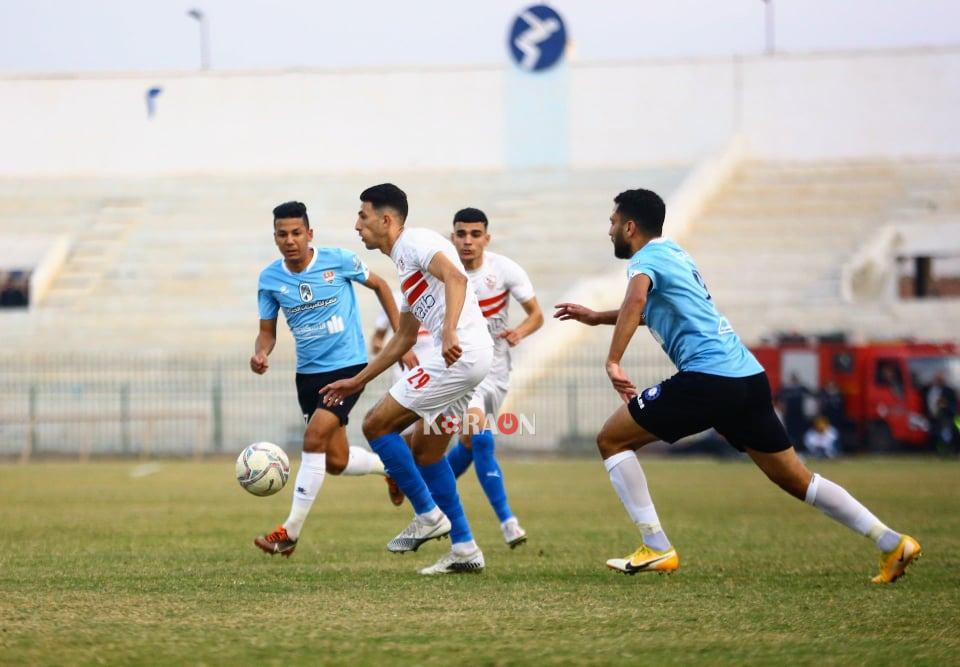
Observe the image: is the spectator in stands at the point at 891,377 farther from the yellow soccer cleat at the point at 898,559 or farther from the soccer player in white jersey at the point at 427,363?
the yellow soccer cleat at the point at 898,559

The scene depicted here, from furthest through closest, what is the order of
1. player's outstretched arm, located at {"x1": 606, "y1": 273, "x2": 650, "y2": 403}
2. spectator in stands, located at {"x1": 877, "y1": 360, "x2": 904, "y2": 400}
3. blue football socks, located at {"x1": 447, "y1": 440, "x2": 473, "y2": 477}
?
spectator in stands, located at {"x1": 877, "y1": 360, "x2": 904, "y2": 400} < blue football socks, located at {"x1": 447, "y1": 440, "x2": 473, "y2": 477} < player's outstretched arm, located at {"x1": 606, "y1": 273, "x2": 650, "y2": 403}

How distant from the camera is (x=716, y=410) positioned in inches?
335

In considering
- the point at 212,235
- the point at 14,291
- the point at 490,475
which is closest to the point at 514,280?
the point at 490,475

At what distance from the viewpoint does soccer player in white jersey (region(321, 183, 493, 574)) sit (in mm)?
8854

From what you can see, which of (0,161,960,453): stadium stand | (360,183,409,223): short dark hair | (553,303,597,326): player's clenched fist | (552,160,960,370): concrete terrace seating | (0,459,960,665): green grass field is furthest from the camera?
(552,160,960,370): concrete terrace seating

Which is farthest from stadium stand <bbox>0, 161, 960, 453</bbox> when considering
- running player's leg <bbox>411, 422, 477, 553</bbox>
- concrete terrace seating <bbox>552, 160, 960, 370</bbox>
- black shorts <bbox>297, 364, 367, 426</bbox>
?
running player's leg <bbox>411, 422, 477, 553</bbox>

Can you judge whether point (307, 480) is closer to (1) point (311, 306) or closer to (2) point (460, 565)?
(1) point (311, 306)

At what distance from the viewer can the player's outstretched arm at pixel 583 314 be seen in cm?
888

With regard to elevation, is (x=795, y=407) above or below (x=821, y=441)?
above

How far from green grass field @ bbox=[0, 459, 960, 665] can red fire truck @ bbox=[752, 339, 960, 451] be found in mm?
13030

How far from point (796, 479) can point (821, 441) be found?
742 inches

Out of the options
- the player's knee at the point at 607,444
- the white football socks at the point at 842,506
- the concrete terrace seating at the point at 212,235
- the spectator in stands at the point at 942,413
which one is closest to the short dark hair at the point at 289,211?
the player's knee at the point at 607,444

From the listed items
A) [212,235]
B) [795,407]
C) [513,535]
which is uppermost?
[212,235]

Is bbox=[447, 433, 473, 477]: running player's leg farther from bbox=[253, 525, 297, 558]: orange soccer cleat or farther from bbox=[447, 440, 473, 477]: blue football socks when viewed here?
bbox=[253, 525, 297, 558]: orange soccer cleat
